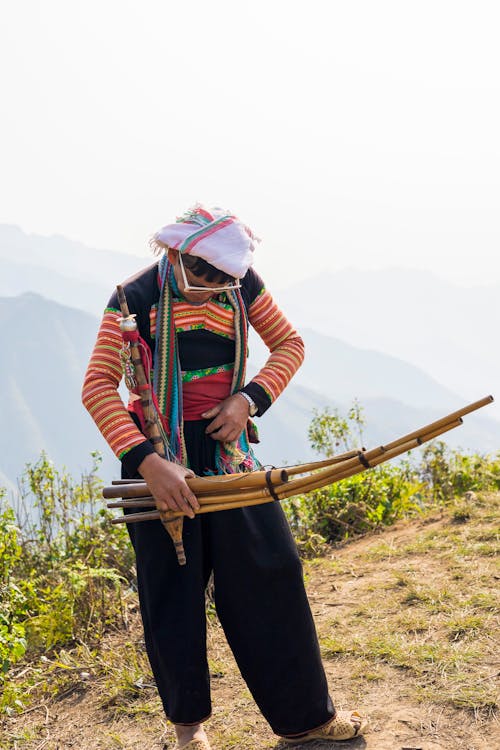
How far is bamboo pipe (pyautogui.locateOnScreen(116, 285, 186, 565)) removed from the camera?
Result: 7.88ft

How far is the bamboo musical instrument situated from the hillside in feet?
3.51

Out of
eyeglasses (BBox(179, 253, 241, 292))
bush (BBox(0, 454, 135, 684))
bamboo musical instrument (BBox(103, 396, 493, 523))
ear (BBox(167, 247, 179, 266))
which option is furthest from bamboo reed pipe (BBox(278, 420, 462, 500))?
bush (BBox(0, 454, 135, 684))

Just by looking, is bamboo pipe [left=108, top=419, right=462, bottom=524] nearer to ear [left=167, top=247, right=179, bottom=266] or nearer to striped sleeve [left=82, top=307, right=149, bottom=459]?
striped sleeve [left=82, top=307, right=149, bottom=459]

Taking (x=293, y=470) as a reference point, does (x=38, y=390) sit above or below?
above

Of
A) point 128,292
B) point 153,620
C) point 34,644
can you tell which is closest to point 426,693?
point 153,620

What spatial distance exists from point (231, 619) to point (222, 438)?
651 millimetres

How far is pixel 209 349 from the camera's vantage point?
2.63 metres

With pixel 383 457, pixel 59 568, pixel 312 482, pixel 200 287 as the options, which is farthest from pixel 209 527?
pixel 59 568

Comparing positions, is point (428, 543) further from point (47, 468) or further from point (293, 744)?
point (47, 468)

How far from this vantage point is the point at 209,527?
105 inches

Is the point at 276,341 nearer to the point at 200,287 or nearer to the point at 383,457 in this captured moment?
the point at 200,287

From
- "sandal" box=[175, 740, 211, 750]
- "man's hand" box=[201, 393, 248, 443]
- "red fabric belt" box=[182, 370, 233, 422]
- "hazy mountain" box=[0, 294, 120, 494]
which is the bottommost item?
"sandal" box=[175, 740, 211, 750]

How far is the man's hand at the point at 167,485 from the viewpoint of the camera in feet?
7.77

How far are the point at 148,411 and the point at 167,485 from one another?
0.27 meters
